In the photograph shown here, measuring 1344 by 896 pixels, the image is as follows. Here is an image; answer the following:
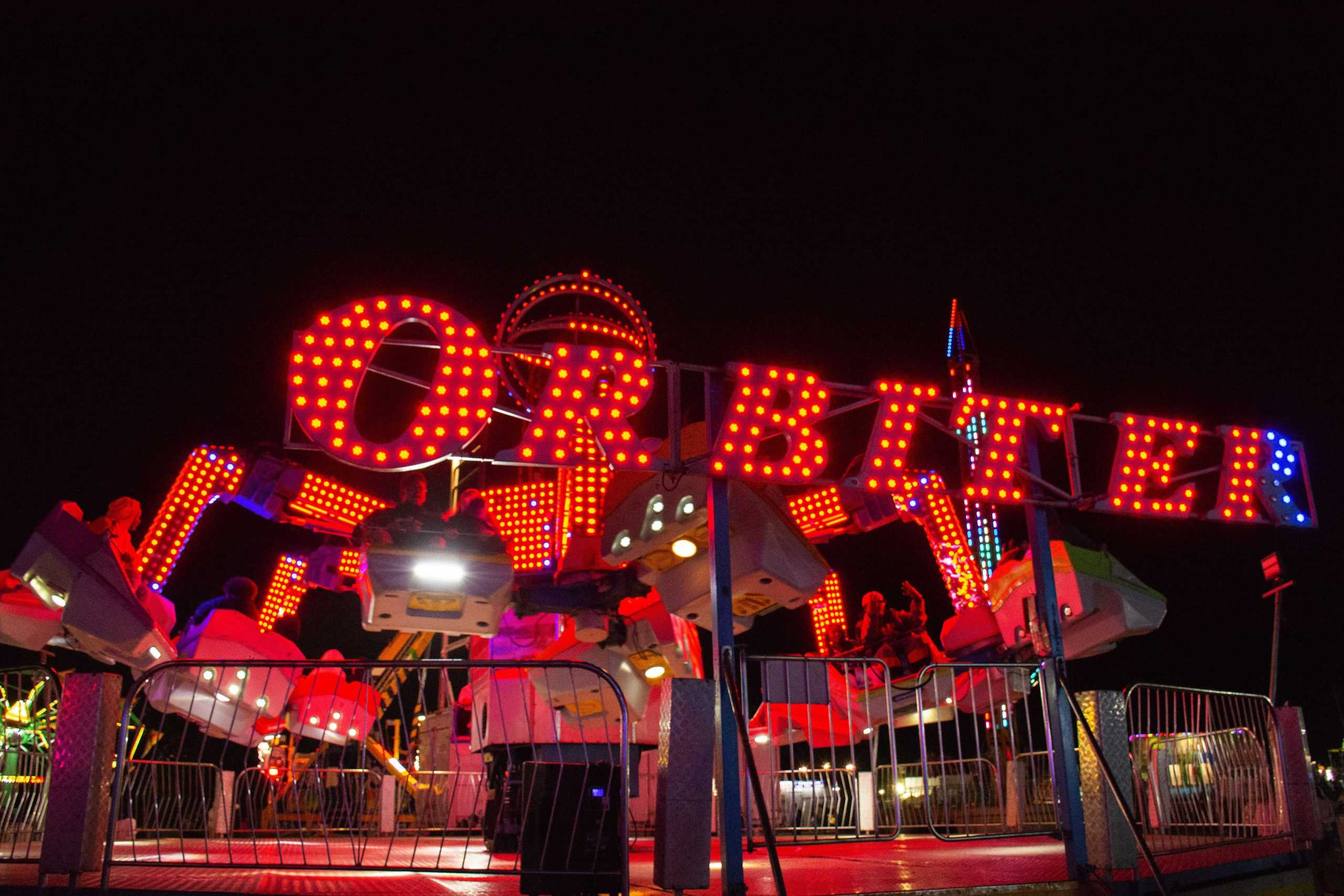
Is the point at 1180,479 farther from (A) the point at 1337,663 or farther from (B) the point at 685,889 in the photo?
(A) the point at 1337,663

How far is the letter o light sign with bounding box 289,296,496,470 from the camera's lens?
22.6 feet

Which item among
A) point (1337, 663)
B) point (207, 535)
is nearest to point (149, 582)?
point (207, 535)

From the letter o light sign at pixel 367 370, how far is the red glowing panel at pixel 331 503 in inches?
186

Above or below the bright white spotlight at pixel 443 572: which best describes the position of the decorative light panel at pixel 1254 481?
above

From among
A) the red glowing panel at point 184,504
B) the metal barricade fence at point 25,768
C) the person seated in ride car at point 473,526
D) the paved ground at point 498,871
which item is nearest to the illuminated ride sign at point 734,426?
the person seated in ride car at point 473,526

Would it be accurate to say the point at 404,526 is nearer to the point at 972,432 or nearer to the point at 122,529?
the point at 122,529

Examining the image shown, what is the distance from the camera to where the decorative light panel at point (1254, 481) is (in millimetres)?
8984

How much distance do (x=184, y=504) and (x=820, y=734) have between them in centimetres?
734

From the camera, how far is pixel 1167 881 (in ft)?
21.5

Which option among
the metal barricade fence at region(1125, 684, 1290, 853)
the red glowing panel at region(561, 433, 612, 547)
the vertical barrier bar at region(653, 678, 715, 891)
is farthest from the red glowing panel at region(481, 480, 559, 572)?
the metal barricade fence at region(1125, 684, 1290, 853)

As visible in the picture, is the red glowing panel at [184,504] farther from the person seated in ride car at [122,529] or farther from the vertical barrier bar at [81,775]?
the vertical barrier bar at [81,775]

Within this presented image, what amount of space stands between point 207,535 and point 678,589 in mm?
15963

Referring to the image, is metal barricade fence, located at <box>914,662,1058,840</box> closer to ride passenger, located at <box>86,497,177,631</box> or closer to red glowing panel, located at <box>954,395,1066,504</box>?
red glowing panel, located at <box>954,395,1066,504</box>

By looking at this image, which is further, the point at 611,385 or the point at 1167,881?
the point at 611,385
